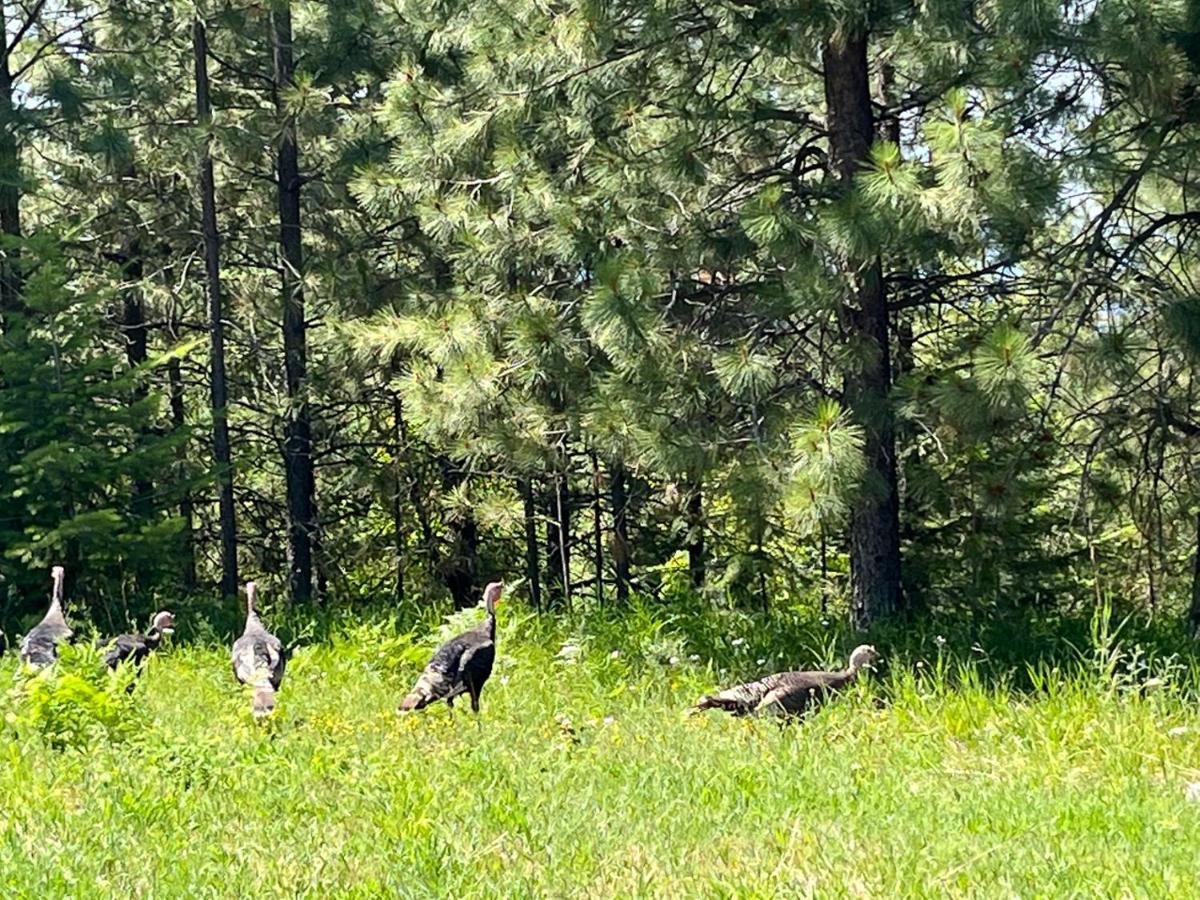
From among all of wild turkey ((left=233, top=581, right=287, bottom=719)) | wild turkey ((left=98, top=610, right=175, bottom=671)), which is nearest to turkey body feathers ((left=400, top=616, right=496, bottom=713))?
wild turkey ((left=233, top=581, right=287, bottom=719))

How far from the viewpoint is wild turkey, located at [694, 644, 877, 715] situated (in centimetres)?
707

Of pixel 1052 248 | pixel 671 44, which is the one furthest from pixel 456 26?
pixel 1052 248

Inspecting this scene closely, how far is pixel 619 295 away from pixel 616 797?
3.90 meters

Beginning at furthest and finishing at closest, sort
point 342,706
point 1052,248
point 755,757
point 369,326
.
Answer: point 369,326 → point 1052,248 → point 342,706 → point 755,757

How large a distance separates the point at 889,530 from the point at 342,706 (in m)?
3.96

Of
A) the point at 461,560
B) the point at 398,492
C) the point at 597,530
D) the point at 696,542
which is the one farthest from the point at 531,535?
the point at 398,492

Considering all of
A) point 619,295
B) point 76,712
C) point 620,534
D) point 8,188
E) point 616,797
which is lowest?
point 620,534

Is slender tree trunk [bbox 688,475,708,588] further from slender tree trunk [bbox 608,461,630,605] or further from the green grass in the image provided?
the green grass

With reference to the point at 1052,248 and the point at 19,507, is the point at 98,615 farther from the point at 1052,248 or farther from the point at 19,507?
the point at 1052,248

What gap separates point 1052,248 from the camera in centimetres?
968

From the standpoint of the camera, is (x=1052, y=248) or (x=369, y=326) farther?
(x=369, y=326)

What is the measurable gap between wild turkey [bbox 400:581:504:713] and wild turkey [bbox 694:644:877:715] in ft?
4.04

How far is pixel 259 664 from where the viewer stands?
26.4 feet

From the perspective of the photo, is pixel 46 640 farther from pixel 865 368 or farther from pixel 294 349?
pixel 294 349
